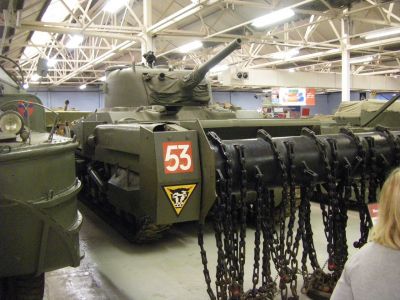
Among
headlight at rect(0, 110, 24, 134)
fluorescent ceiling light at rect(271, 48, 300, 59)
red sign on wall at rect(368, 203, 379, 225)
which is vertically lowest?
red sign on wall at rect(368, 203, 379, 225)

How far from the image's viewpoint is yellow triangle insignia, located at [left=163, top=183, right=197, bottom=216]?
3.08 meters

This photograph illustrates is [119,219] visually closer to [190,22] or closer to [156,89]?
[156,89]

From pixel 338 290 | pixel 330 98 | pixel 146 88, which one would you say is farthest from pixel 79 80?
pixel 338 290

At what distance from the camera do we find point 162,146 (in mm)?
3121

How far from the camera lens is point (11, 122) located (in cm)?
324

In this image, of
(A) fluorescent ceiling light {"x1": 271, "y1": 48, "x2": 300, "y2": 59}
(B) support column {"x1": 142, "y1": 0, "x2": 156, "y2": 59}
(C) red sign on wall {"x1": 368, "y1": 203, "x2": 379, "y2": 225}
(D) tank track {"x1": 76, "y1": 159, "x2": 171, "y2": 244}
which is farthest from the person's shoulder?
(A) fluorescent ceiling light {"x1": 271, "y1": 48, "x2": 300, "y2": 59}

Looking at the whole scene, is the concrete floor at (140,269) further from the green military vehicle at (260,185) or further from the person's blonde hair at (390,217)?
the person's blonde hair at (390,217)

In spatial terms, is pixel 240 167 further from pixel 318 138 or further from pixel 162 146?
pixel 318 138

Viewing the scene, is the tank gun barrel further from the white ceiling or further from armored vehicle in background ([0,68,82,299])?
the white ceiling

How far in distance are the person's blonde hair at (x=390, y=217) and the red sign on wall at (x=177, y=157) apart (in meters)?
1.37

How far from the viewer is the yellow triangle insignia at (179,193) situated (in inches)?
121

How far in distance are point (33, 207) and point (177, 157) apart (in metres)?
0.96

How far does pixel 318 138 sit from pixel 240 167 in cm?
79

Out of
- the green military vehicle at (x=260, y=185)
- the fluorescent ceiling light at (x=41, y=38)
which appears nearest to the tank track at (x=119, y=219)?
the green military vehicle at (x=260, y=185)
